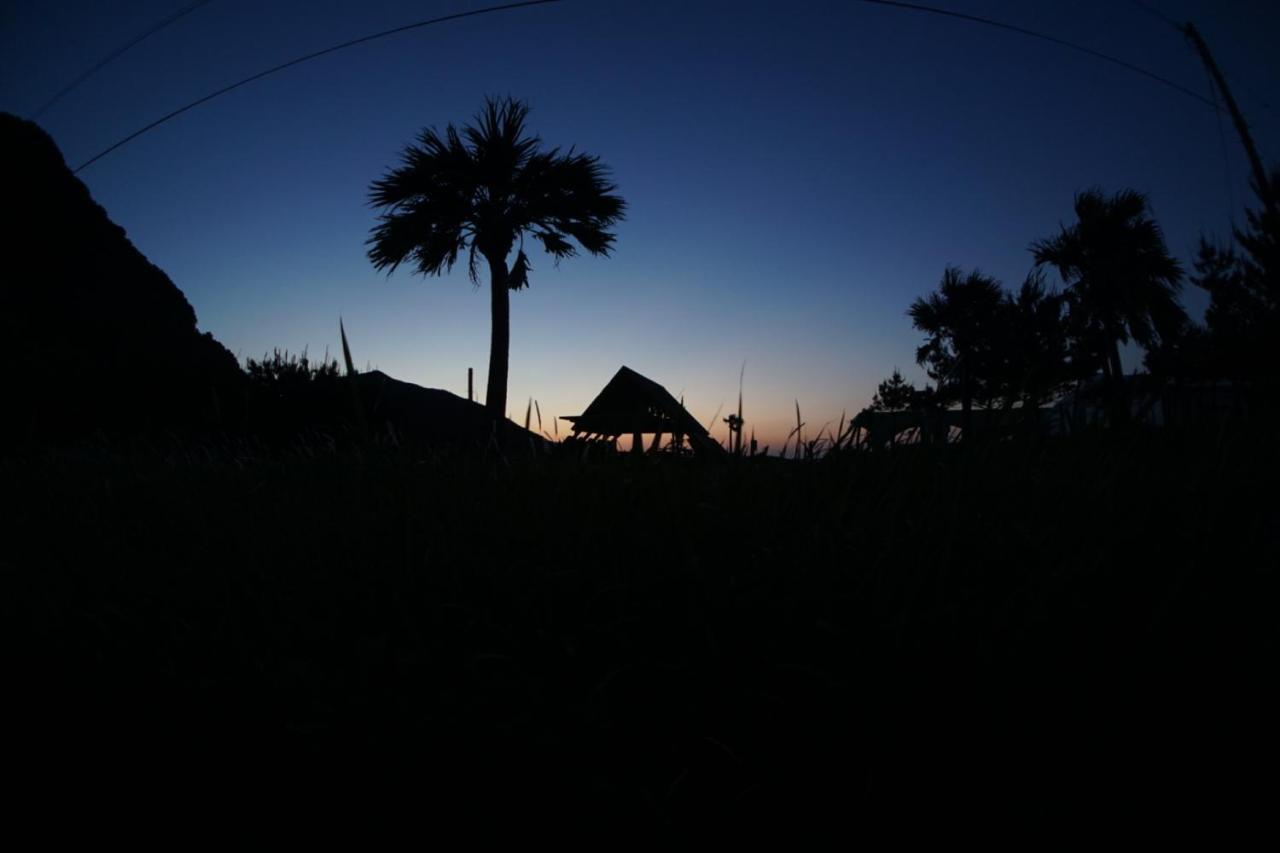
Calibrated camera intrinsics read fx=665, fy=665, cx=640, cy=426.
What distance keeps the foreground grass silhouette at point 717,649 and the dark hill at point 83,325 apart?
8416 mm

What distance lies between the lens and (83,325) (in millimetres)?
12938

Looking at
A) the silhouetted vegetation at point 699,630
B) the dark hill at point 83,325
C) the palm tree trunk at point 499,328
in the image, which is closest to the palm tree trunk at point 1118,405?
the silhouetted vegetation at point 699,630

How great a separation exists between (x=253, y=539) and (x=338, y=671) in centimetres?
95

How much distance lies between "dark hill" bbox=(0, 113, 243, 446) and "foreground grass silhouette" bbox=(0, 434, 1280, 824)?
8.42 metres

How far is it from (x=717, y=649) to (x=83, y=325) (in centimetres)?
1623

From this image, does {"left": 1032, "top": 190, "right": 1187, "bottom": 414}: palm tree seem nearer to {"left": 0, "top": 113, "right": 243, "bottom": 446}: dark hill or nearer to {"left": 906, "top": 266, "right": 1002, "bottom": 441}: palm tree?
{"left": 906, "top": 266, "right": 1002, "bottom": 441}: palm tree

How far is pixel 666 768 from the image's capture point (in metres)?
1.03

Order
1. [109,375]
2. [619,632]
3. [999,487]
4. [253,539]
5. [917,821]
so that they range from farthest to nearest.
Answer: [109,375], [253,539], [999,487], [619,632], [917,821]

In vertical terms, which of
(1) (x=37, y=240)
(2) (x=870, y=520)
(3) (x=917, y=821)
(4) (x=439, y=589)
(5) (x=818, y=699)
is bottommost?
(3) (x=917, y=821)

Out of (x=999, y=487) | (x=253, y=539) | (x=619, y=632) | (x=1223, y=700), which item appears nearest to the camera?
(x=1223, y=700)

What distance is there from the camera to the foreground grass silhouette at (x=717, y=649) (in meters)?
0.96

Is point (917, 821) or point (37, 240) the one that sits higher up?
point (37, 240)

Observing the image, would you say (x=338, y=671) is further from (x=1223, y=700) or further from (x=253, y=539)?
(x=1223, y=700)

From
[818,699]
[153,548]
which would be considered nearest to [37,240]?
[153,548]
